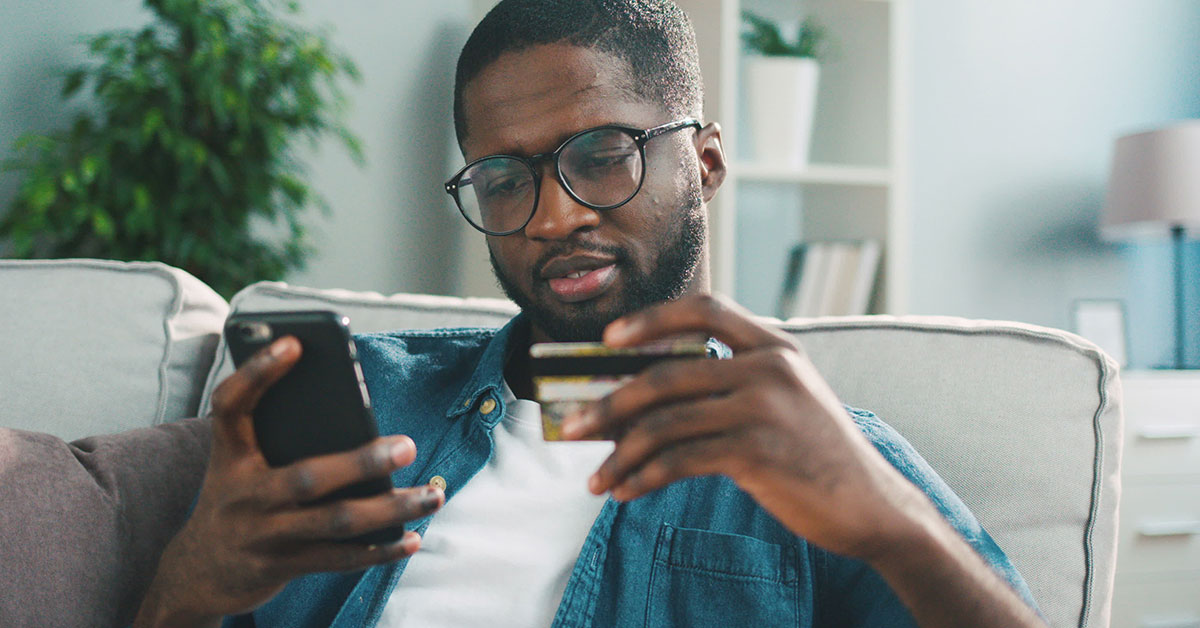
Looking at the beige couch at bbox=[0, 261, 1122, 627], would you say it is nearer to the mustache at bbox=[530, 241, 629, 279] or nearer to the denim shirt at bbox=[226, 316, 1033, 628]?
the denim shirt at bbox=[226, 316, 1033, 628]

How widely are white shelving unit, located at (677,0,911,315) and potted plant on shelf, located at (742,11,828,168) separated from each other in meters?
0.06

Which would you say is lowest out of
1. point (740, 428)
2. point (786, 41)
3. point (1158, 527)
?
point (1158, 527)

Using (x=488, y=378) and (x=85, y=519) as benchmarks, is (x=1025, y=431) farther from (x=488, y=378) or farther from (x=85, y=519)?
(x=85, y=519)

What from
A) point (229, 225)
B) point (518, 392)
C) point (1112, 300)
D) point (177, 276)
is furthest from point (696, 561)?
point (1112, 300)

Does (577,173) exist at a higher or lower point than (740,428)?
higher

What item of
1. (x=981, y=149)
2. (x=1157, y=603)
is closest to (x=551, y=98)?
(x=1157, y=603)

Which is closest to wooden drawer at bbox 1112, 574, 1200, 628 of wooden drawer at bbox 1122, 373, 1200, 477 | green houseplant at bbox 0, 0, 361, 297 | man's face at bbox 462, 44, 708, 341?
wooden drawer at bbox 1122, 373, 1200, 477

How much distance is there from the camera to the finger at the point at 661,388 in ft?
1.62

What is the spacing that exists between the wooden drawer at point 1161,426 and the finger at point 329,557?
1.85 meters

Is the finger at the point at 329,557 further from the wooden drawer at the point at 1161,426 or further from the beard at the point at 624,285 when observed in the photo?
the wooden drawer at the point at 1161,426

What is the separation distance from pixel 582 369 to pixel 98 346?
90cm

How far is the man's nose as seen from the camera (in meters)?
0.96

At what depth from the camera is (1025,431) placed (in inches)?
37.2

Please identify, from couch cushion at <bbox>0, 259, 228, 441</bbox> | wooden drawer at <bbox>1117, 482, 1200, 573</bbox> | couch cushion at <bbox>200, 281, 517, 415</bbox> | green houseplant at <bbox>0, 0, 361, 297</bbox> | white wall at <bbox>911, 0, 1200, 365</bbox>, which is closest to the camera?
couch cushion at <bbox>0, 259, 228, 441</bbox>
